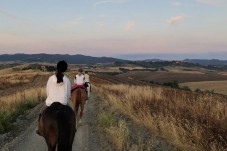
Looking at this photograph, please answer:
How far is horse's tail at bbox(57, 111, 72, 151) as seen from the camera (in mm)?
7820

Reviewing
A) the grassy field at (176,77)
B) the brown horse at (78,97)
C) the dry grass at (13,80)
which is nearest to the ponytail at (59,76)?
the brown horse at (78,97)

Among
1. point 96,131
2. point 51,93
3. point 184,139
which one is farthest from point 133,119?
point 51,93

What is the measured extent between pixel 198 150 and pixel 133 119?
24.5 ft

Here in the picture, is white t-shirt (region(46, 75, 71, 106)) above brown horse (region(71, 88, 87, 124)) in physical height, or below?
above

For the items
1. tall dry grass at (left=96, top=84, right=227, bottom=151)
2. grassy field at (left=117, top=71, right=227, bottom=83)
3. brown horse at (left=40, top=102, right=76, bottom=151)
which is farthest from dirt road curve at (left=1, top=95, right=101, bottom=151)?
grassy field at (left=117, top=71, right=227, bottom=83)

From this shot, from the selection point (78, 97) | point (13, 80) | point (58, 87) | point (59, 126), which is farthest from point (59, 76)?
point (13, 80)

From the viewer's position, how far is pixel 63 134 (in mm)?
7820

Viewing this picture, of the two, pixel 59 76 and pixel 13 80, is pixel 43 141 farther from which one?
pixel 13 80

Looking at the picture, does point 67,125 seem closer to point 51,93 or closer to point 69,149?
point 69,149

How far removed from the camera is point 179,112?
13469 millimetres

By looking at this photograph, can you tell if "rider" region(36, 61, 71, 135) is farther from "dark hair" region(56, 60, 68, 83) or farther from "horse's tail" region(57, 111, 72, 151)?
"horse's tail" region(57, 111, 72, 151)

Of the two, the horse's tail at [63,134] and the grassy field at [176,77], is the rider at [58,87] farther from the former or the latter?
the grassy field at [176,77]

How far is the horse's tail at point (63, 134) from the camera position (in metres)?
7.82

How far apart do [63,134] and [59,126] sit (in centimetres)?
17
